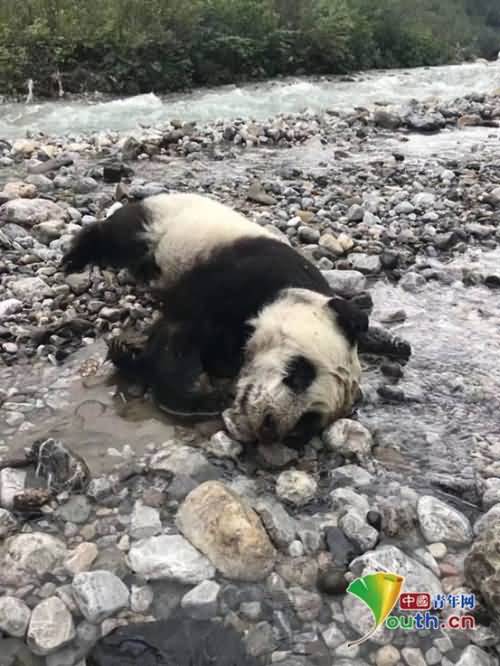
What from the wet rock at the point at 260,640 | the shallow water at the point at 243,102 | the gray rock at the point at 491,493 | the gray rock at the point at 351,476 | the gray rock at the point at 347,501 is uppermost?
the wet rock at the point at 260,640

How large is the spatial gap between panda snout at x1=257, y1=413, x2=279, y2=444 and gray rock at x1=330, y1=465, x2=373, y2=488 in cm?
41

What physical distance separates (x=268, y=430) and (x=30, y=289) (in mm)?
2911

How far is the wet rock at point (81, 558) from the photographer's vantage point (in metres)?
3.24

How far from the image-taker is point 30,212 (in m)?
7.48

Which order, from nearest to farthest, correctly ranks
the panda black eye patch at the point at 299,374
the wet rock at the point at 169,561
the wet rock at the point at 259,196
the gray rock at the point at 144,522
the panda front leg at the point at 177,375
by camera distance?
1. the wet rock at the point at 169,561
2. the gray rock at the point at 144,522
3. the panda black eye patch at the point at 299,374
4. the panda front leg at the point at 177,375
5. the wet rock at the point at 259,196

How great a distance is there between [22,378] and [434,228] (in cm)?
515

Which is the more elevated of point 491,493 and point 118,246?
point 118,246

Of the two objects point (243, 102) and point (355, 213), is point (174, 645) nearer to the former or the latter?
point (355, 213)

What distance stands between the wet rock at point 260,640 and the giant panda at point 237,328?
1.24 m

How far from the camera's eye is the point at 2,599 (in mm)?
2959

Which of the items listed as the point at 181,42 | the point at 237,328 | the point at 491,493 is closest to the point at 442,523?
the point at 491,493

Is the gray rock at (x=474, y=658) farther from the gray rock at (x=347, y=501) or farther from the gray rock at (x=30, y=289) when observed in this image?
the gray rock at (x=30, y=289)

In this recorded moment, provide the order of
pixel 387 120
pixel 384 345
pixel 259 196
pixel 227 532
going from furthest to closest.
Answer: pixel 387 120
pixel 259 196
pixel 384 345
pixel 227 532

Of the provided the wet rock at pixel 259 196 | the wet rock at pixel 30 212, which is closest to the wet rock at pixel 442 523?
the wet rock at pixel 30 212
